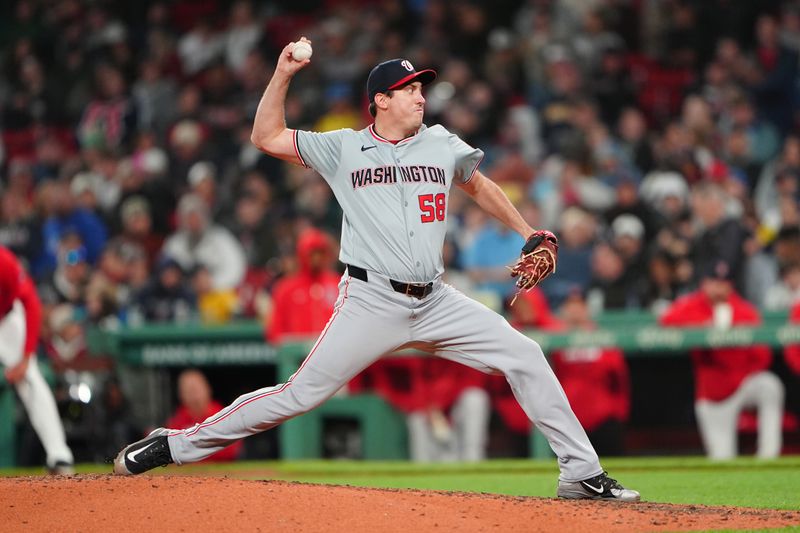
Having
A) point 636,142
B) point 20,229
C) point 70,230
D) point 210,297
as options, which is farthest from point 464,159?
point 20,229

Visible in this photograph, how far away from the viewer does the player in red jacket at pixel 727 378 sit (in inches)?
378

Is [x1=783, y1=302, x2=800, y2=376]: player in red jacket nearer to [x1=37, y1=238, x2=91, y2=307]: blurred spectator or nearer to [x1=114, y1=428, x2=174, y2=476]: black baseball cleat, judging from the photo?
[x1=114, y1=428, x2=174, y2=476]: black baseball cleat

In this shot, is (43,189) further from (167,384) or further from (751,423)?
(751,423)

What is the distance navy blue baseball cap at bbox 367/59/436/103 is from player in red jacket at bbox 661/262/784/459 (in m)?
4.65

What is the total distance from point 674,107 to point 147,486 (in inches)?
365

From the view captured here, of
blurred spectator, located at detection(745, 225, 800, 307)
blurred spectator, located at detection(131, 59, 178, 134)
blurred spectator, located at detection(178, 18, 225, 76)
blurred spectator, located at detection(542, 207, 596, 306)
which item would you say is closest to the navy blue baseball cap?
blurred spectator, located at detection(745, 225, 800, 307)

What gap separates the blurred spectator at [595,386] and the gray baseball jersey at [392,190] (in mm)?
4486

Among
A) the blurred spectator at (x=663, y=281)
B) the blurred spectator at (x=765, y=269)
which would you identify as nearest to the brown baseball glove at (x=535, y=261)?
the blurred spectator at (x=663, y=281)

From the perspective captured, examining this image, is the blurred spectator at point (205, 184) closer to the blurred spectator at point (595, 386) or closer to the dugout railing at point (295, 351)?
the dugout railing at point (295, 351)

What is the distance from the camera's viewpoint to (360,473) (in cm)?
897

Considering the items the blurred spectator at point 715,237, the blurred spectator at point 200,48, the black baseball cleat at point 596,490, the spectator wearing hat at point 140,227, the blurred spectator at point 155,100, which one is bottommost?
the black baseball cleat at point 596,490

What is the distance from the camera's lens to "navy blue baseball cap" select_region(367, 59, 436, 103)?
18.6 feet

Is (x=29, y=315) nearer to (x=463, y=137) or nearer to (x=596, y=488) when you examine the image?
(x=596, y=488)

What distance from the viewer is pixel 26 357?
26.5ft
